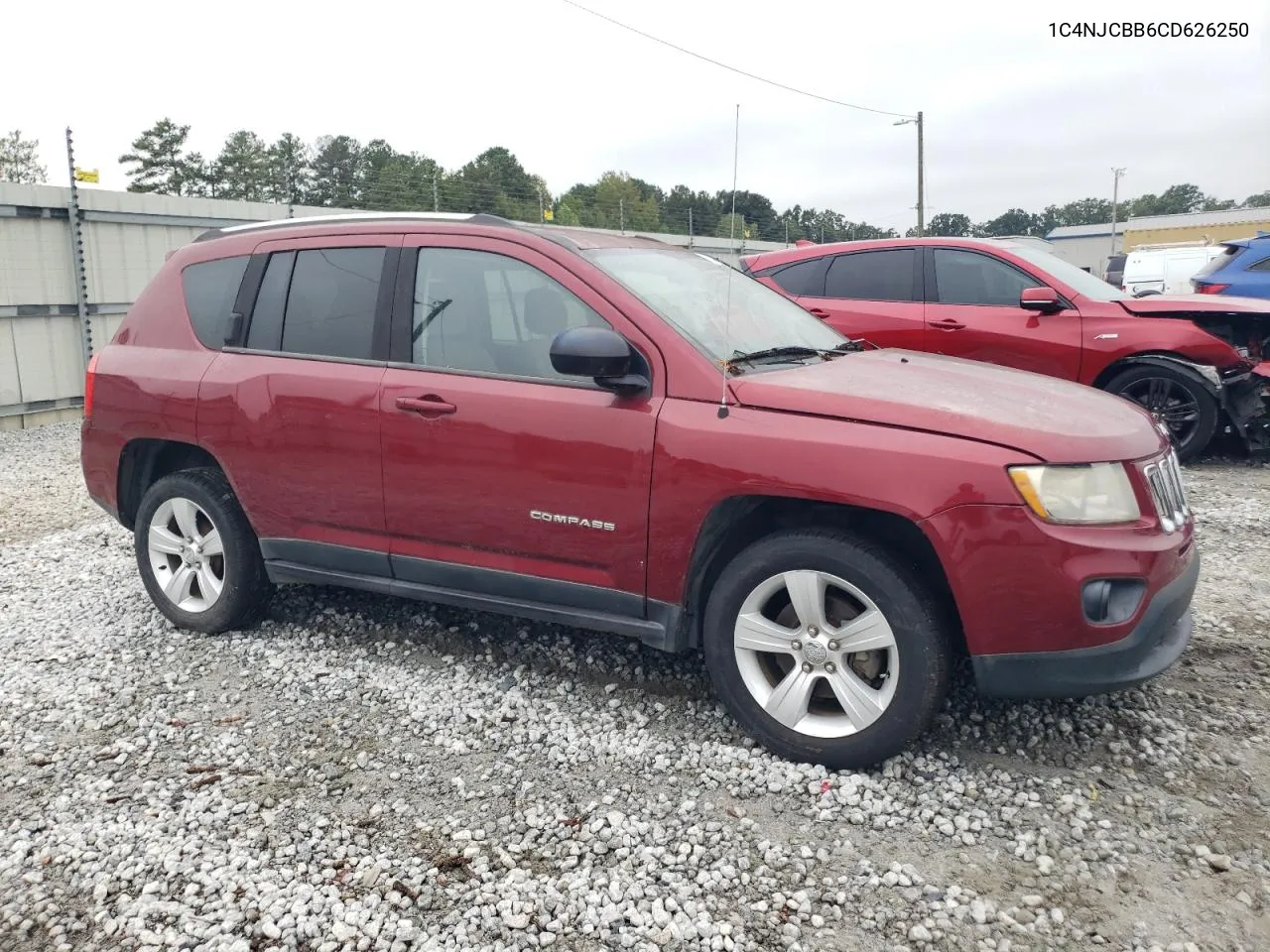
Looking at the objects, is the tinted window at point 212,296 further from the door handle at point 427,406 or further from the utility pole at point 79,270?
the utility pole at point 79,270

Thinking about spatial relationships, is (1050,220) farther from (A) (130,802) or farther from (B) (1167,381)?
(A) (130,802)

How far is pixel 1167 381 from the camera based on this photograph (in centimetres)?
710

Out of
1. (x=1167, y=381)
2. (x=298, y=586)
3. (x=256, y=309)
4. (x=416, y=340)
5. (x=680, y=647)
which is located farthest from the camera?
(x=1167, y=381)

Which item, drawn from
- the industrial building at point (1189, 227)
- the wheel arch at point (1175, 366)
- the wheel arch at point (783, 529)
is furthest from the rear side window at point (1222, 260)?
the industrial building at point (1189, 227)

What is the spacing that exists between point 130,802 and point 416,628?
153 centimetres

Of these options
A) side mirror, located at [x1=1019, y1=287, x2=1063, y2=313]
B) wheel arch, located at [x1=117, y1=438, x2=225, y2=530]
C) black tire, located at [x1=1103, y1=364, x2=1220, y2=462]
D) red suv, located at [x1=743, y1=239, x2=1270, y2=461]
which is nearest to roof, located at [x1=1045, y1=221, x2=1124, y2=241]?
red suv, located at [x1=743, y1=239, x2=1270, y2=461]

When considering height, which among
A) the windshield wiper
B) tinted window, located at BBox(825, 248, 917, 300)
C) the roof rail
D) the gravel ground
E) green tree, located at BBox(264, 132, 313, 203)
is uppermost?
green tree, located at BBox(264, 132, 313, 203)

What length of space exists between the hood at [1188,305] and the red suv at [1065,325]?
11mm

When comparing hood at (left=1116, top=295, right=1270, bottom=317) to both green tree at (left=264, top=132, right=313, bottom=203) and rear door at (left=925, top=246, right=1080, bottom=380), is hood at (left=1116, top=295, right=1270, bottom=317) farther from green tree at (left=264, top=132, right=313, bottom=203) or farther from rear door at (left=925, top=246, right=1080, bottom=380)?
green tree at (left=264, top=132, right=313, bottom=203)

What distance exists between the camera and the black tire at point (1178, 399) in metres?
7.08

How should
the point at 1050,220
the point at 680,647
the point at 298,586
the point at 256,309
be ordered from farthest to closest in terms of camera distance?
the point at 1050,220, the point at 298,586, the point at 256,309, the point at 680,647

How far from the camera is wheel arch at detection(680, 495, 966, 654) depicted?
3.04 metres

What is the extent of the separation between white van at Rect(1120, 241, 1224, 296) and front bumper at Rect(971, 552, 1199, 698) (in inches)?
608

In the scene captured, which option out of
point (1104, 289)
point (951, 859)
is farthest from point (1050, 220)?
point (951, 859)
